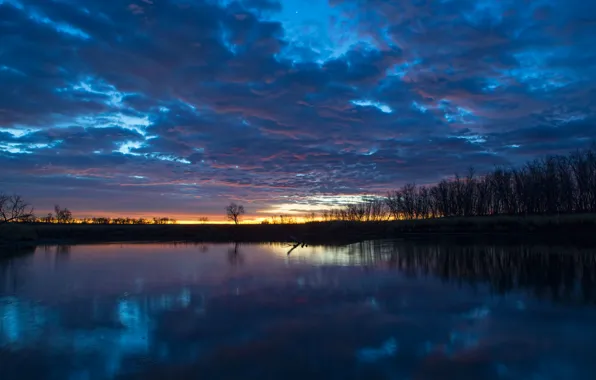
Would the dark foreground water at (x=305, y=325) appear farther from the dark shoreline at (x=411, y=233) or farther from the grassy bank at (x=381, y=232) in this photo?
the grassy bank at (x=381, y=232)

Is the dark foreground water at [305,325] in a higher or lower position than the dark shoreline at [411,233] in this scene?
lower

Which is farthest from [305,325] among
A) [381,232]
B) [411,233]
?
[381,232]

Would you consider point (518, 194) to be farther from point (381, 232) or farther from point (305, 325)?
point (305, 325)

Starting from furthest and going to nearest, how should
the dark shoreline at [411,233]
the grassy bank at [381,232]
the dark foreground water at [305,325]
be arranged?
the grassy bank at [381,232] → the dark shoreline at [411,233] → the dark foreground water at [305,325]

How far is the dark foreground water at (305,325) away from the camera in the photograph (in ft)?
24.3

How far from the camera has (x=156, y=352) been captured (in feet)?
27.1

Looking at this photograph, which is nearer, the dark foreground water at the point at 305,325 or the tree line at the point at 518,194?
the dark foreground water at the point at 305,325

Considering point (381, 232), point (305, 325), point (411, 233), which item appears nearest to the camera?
point (305, 325)

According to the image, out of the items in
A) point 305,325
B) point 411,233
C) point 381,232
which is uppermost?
point 381,232

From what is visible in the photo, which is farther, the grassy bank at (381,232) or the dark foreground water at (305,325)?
the grassy bank at (381,232)

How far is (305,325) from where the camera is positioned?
10.3 metres

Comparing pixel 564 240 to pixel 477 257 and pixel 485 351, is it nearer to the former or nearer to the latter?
pixel 477 257

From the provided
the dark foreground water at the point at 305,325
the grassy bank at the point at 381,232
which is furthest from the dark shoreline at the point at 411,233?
the dark foreground water at the point at 305,325

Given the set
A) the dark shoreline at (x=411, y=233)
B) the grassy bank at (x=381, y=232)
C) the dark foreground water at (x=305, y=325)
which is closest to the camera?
the dark foreground water at (x=305, y=325)
